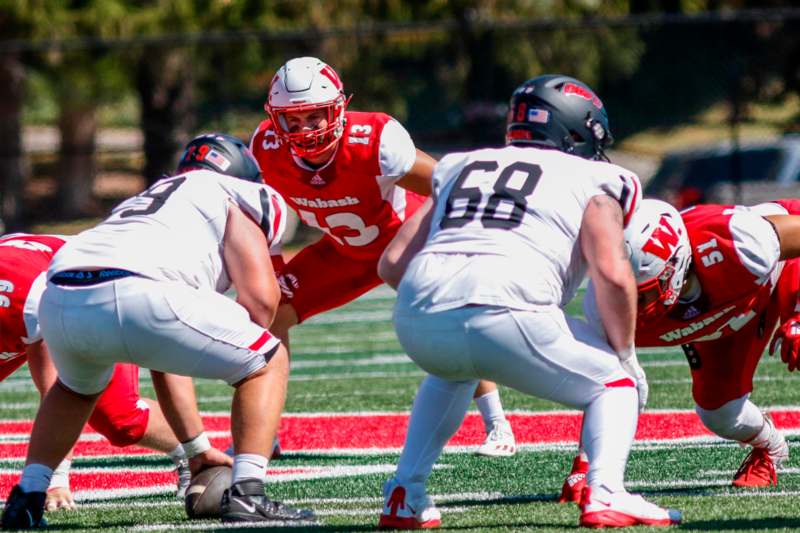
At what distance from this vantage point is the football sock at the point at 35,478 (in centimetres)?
436

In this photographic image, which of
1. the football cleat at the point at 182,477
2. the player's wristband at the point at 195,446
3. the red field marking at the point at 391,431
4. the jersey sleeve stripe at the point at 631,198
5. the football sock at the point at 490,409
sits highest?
the jersey sleeve stripe at the point at 631,198

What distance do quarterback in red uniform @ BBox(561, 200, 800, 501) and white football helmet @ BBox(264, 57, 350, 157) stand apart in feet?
4.78

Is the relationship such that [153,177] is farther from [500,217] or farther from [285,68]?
[500,217]

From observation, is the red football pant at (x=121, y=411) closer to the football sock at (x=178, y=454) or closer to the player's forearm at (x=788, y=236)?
the football sock at (x=178, y=454)

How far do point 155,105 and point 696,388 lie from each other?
15495 mm

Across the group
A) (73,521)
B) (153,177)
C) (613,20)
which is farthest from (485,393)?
(153,177)

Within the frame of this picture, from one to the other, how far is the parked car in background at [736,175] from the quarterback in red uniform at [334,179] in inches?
355

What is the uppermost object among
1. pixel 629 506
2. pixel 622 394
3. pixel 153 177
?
pixel 622 394

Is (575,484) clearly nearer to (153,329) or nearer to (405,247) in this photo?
(405,247)

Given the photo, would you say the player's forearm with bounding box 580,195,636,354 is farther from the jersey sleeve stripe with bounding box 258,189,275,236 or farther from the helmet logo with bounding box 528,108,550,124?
the jersey sleeve stripe with bounding box 258,189,275,236

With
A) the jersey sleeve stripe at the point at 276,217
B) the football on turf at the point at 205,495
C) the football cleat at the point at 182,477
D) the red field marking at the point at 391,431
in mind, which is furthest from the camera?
the red field marking at the point at 391,431

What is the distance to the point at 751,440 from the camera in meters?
5.00

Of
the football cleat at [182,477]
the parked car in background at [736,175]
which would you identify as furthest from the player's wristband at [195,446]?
the parked car in background at [736,175]

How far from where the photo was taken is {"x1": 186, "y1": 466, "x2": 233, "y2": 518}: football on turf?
A: 4.52 meters
